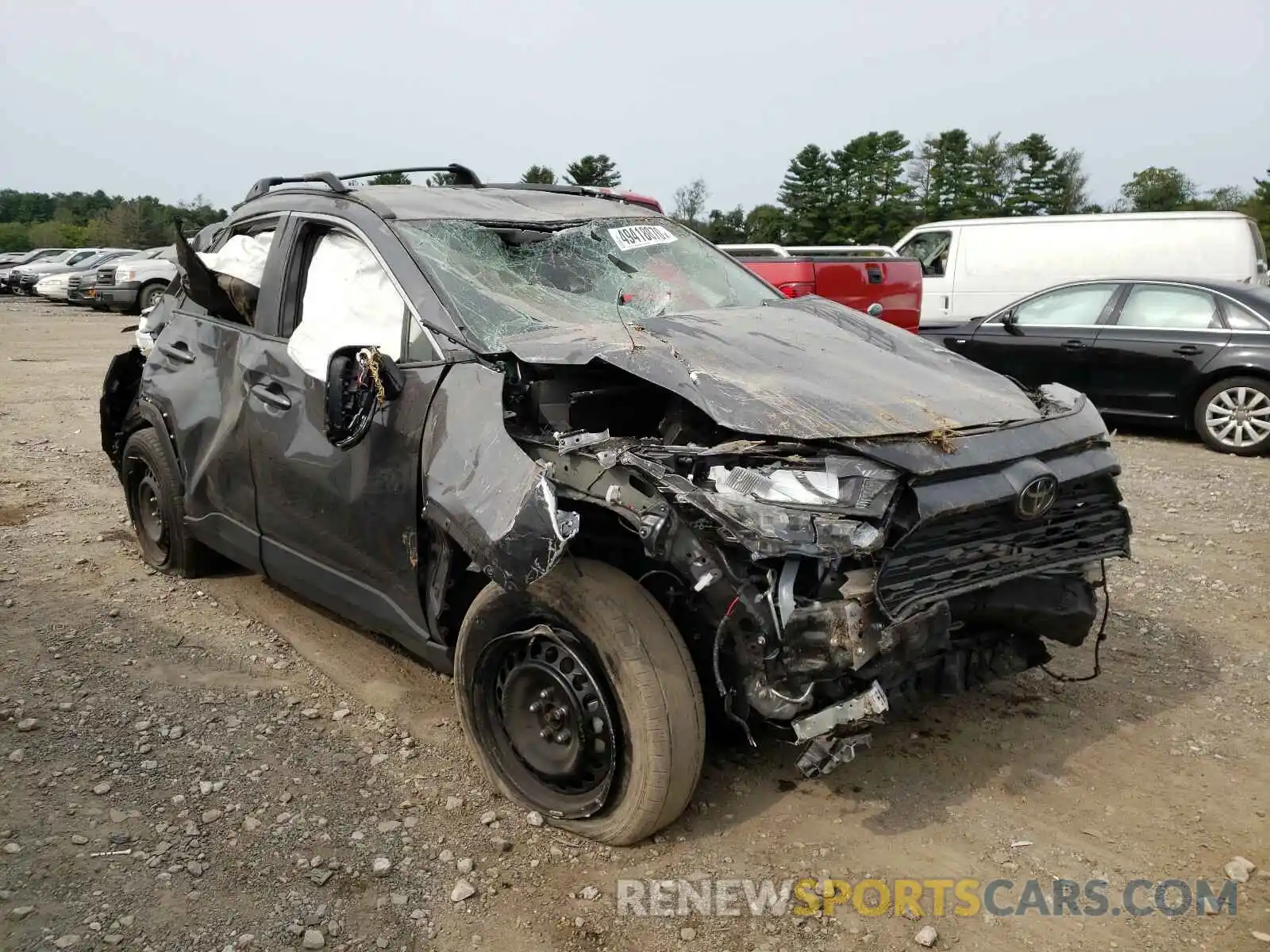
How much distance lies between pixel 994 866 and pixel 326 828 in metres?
1.95

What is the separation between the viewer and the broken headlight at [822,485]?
2621 mm

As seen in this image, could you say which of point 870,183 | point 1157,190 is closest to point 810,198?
point 870,183

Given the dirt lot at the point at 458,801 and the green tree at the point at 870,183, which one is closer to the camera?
the dirt lot at the point at 458,801

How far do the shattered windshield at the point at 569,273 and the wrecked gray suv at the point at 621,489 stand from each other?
15 mm

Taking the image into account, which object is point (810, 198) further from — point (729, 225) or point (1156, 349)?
point (1156, 349)

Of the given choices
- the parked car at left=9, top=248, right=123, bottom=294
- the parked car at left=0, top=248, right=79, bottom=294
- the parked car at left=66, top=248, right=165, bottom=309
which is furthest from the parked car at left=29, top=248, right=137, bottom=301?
the parked car at left=66, top=248, right=165, bottom=309

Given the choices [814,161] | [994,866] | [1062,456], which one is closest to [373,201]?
[1062,456]

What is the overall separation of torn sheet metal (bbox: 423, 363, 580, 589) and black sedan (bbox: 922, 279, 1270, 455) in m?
7.28

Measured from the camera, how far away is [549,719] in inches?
118

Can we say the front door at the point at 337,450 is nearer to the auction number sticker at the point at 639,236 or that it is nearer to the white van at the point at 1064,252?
the auction number sticker at the point at 639,236

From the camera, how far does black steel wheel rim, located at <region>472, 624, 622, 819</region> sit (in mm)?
2861

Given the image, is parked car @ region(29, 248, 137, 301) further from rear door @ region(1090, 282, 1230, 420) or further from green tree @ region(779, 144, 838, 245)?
Result: green tree @ region(779, 144, 838, 245)

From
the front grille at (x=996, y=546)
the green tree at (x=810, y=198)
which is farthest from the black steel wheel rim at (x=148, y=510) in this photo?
the green tree at (x=810, y=198)

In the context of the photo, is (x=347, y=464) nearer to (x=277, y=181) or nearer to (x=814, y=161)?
(x=277, y=181)
